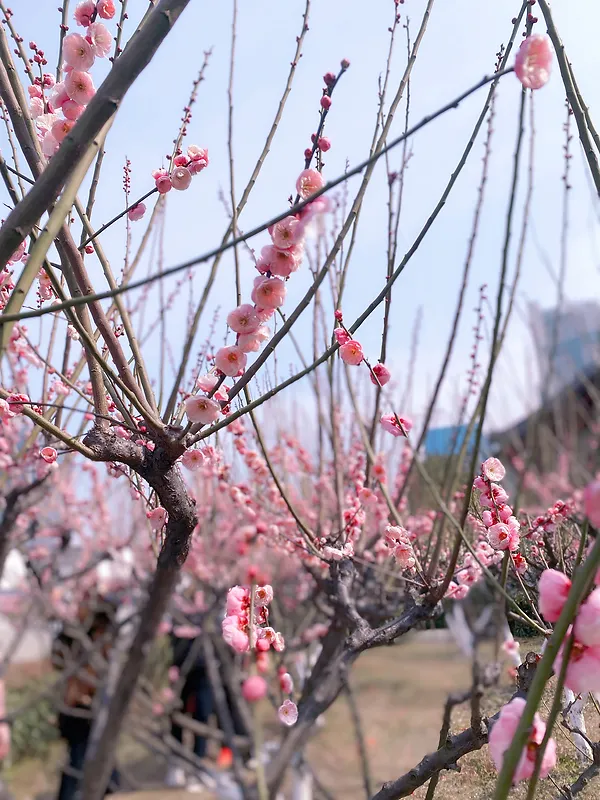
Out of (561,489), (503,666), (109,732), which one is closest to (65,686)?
(109,732)

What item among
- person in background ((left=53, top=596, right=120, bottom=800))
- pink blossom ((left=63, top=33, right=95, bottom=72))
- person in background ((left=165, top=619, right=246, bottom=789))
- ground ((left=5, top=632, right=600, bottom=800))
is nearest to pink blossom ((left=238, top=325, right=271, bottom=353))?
pink blossom ((left=63, top=33, right=95, bottom=72))

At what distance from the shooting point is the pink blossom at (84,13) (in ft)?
4.85

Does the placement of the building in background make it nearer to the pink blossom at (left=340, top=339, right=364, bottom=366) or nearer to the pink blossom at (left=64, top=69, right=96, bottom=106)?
the pink blossom at (left=340, top=339, right=364, bottom=366)

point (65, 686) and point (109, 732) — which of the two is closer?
point (109, 732)

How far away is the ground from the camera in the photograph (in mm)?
1472

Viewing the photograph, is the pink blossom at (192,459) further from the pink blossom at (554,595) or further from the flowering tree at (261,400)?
the pink blossom at (554,595)

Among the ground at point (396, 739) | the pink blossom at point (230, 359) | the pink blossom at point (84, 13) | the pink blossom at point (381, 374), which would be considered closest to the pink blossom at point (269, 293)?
the pink blossom at point (230, 359)

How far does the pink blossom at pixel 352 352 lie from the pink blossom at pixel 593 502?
2.57 ft

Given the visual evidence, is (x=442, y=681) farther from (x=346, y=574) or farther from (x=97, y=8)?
(x=97, y=8)

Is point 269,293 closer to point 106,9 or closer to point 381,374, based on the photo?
point 381,374

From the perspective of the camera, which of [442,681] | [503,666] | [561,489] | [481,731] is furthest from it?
[442,681]

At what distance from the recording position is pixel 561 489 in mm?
5996

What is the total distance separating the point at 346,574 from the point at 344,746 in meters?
6.83

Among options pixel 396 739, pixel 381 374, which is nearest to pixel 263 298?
pixel 381 374
